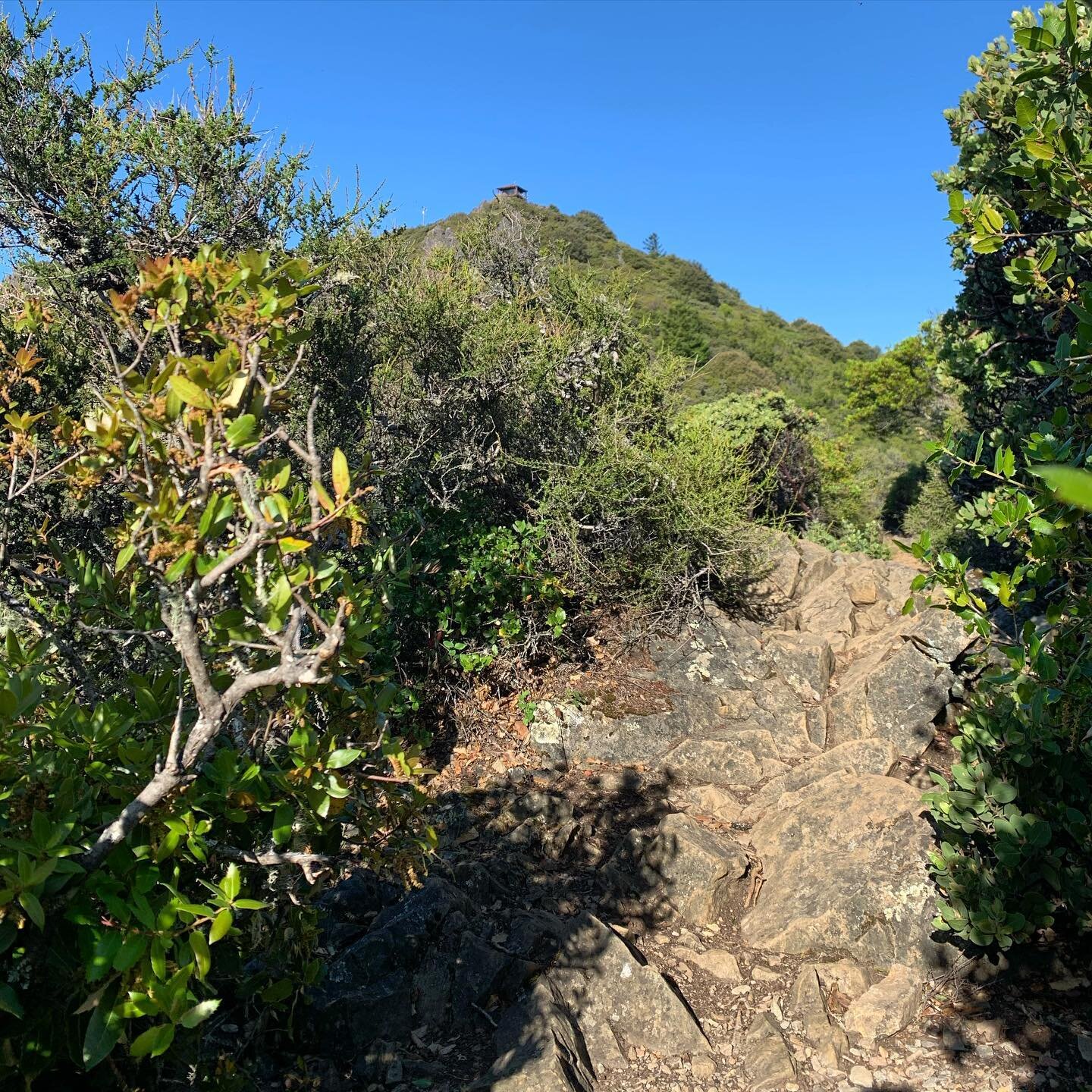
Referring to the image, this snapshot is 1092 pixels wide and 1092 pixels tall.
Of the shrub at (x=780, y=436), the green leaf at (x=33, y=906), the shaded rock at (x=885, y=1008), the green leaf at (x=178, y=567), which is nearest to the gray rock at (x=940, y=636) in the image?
the shaded rock at (x=885, y=1008)

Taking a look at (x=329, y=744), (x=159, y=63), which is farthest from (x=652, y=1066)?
(x=159, y=63)

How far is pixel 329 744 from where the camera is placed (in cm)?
219

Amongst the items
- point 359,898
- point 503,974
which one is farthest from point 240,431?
point 359,898

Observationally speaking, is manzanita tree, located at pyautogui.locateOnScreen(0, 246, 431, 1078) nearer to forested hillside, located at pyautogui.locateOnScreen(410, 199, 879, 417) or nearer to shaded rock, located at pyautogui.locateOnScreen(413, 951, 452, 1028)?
shaded rock, located at pyautogui.locateOnScreen(413, 951, 452, 1028)

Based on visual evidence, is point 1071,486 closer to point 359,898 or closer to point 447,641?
point 359,898

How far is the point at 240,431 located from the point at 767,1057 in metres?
3.42

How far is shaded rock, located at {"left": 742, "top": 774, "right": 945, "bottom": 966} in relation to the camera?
13.0ft

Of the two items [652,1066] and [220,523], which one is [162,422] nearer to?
[220,523]

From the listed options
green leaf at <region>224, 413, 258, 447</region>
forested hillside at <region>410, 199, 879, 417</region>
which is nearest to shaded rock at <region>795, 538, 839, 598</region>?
green leaf at <region>224, 413, 258, 447</region>

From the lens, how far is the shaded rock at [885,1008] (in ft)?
11.8

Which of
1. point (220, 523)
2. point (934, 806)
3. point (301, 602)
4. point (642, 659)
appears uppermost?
point (220, 523)

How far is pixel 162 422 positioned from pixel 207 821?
0.95 metres

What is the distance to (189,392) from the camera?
1771 millimetres

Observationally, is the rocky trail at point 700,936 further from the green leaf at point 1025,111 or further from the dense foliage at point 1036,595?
the green leaf at point 1025,111
